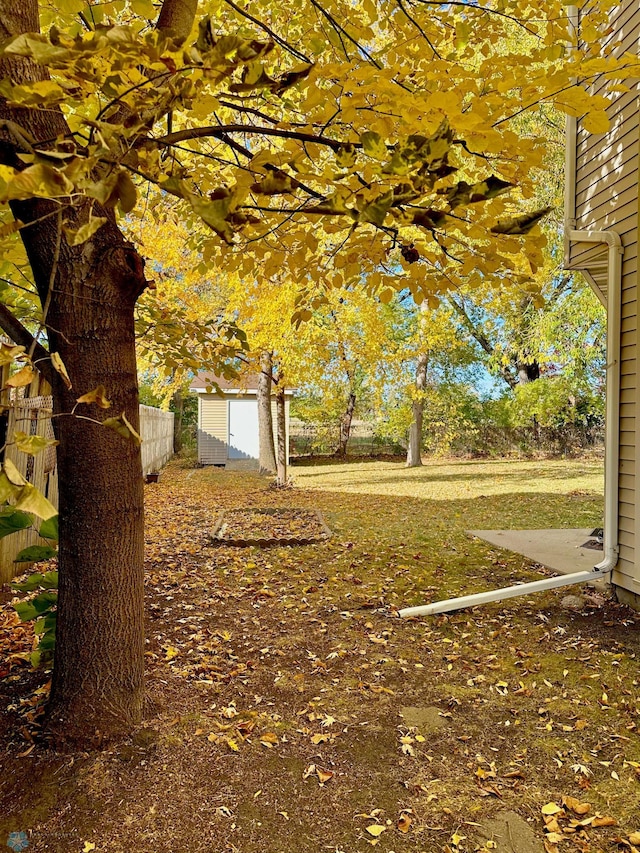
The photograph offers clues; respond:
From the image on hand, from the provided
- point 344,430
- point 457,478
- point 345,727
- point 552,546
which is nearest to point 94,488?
point 345,727

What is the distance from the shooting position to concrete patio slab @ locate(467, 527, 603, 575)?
16.7 feet

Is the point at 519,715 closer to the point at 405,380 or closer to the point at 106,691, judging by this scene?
the point at 106,691

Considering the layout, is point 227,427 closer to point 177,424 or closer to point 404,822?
point 177,424

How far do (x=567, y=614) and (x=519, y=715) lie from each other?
1511 millimetres

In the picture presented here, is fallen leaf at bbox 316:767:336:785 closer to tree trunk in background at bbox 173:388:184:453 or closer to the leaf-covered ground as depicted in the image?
the leaf-covered ground

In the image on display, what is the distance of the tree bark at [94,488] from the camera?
220cm

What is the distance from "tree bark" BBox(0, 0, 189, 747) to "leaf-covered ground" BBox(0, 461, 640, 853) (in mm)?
230

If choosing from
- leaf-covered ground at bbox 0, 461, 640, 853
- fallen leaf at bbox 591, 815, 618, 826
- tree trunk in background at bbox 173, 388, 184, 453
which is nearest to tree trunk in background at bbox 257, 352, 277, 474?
leaf-covered ground at bbox 0, 461, 640, 853

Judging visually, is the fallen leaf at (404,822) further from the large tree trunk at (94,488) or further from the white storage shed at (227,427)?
the white storage shed at (227,427)

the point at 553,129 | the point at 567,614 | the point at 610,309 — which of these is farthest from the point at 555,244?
the point at 567,614

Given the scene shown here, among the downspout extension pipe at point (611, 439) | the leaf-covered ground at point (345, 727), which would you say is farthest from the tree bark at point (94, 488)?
the downspout extension pipe at point (611, 439)

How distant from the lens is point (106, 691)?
232cm

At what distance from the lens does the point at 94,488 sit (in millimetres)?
2244

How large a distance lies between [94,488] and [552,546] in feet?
16.5
